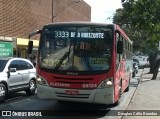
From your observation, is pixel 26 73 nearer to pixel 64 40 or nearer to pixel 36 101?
pixel 36 101

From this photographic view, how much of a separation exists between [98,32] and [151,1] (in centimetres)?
1573

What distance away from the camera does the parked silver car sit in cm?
1366

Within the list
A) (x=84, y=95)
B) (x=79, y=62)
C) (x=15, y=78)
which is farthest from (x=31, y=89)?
(x=84, y=95)

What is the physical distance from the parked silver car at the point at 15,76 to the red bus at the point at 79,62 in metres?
2.86

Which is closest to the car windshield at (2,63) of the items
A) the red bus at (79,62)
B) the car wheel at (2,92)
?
the car wheel at (2,92)

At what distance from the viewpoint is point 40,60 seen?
36.9 ft

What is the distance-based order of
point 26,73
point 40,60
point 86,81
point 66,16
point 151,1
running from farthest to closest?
point 66,16
point 151,1
point 26,73
point 40,60
point 86,81

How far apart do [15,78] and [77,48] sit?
424 cm

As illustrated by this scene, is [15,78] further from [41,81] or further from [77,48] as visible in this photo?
[77,48]

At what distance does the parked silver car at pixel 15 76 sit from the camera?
44.8ft

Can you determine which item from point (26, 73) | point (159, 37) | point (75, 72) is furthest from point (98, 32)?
point (159, 37)

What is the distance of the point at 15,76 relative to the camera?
1441 cm

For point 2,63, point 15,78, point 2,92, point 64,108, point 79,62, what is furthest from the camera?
point 15,78

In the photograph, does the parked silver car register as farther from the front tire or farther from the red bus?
the red bus
